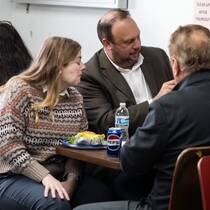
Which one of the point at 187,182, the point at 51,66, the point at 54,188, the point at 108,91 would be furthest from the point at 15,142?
the point at 187,182

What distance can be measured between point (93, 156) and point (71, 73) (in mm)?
462

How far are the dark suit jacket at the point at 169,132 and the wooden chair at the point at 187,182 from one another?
0.07m

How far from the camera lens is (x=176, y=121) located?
188 cm

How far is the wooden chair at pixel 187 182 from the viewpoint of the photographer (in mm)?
1831

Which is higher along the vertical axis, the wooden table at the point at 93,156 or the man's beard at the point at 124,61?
the man's beard at the point at 124,61

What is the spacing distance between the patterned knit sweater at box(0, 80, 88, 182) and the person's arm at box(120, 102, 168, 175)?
52 centimetres

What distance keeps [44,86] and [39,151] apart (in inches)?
12.0

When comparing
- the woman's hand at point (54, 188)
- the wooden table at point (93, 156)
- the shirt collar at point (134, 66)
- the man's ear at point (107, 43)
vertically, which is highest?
the man's ear at point (107, 43)

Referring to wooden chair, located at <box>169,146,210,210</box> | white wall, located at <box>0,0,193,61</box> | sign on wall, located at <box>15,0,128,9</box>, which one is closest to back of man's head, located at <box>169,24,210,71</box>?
wooden chair, located at <box>169,146,210,210</box>

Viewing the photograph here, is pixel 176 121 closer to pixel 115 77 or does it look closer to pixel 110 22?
pixel 115 77

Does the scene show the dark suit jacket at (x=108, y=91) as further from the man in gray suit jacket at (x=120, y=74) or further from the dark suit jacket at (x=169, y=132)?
the dark suit jacket at (x=169, y=132)

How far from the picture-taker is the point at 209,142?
1.94 meters

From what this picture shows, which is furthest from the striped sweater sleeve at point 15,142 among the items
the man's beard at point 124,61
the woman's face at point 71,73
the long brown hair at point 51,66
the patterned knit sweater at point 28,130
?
the man's beard at point 124,61

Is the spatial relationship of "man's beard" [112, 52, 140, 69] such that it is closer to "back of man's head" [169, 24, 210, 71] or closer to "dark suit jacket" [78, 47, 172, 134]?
"dark suit jacket" [78, 47, 172, 134]
